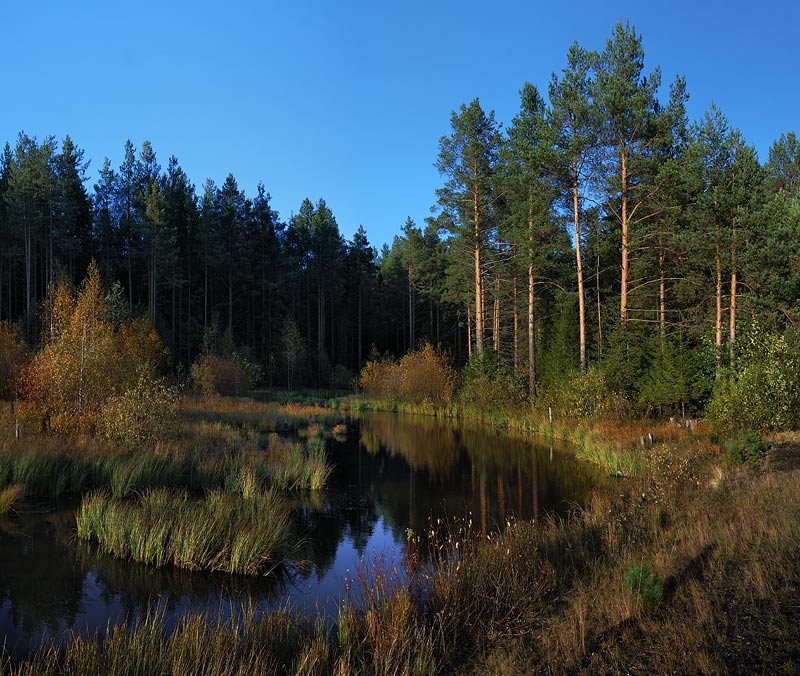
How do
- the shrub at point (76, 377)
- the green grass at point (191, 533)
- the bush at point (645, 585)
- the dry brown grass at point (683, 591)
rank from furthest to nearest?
the shrub at point (76, 377) → the green grass at point (191, 533) → the bush at point (645, 585) → the dry brown grass at point (683, 591)

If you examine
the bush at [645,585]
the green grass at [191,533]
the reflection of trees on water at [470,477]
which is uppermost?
the bush at [645,585]

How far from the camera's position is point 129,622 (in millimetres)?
6707

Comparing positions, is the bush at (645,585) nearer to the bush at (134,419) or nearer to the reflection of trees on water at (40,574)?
the reflection of trees on water at (40,574)

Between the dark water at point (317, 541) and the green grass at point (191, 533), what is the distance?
0.24m

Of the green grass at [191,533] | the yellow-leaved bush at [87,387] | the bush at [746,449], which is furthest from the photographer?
the yellow-leaved bush at [87,387]

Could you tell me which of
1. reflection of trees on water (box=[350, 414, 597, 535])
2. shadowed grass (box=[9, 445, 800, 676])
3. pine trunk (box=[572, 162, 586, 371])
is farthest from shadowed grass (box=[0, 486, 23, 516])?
pine trunk (box=[572, 162, 586, 371])

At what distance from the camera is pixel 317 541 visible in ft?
34.0

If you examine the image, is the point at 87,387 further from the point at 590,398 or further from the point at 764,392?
the point at 764,392

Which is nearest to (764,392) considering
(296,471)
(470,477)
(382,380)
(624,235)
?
(470,477)

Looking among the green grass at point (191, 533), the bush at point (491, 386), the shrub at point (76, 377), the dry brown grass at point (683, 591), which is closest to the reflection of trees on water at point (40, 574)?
the green grass at point (191, 533)

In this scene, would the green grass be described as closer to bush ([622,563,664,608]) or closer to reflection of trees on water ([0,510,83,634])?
reflection of trees on water ([0,510,83,634])

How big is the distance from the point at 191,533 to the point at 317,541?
8.68 ft

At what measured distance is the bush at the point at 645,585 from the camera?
523cm

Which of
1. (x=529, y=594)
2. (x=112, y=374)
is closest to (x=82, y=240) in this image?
(x=112, y=374)
